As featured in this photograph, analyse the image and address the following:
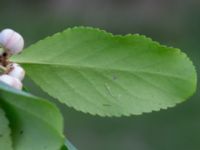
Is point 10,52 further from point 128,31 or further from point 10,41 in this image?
point 128,31

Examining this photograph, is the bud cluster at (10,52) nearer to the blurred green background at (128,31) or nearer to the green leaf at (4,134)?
the green leaf at (4,134)

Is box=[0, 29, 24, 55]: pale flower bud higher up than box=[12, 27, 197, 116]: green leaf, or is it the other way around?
box=[0, 29, 24, 55]: pale flower bud

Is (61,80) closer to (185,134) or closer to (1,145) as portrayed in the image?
(1,145)

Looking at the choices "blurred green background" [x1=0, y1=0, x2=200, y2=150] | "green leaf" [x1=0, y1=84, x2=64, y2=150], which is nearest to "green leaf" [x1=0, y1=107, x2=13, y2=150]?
"green leaf" [x1=0, y1=84, x2=64, y2=150]

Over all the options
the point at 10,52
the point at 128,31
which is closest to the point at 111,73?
the point at 10,52

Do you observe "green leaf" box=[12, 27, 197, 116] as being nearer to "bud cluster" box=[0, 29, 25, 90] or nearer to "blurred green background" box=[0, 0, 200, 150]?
"bud cluster" box=[0, 29, 25, 90]

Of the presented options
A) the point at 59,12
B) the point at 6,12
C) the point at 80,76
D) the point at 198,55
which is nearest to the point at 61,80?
the point at 80,76
